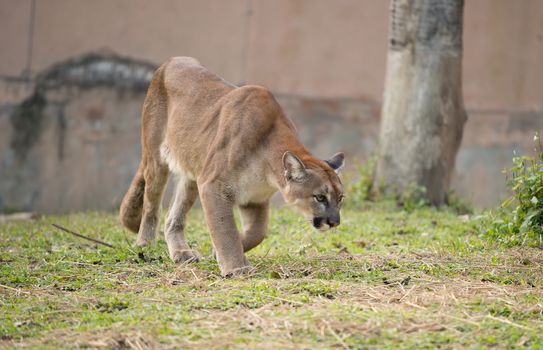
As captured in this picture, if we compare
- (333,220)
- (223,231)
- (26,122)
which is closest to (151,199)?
(223,231)

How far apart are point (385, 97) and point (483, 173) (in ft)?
11.6

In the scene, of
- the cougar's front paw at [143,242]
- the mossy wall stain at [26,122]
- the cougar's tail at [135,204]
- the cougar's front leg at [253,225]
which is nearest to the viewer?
the cougar's front leg at [253,225]

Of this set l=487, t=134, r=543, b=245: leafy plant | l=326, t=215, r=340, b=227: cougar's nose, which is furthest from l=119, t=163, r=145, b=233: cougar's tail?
l=487, t=134, r=543, b=245: leafy plant

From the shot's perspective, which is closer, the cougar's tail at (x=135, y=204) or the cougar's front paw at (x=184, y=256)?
the cougar's front paw at (x=184, y=256)

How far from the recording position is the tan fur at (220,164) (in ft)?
21.8

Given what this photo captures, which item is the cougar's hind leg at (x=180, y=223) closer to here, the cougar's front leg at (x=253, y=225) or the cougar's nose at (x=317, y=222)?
the cougar's front leg at (x=253, y=225)

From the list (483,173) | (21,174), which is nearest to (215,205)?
(21,174)

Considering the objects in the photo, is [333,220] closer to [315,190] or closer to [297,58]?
[315,190]

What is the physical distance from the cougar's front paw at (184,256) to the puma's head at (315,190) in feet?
3.10

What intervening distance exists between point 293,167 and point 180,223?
60.0 inches

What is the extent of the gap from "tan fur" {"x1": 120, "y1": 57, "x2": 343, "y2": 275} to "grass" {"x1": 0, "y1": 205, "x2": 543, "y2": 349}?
27 cm

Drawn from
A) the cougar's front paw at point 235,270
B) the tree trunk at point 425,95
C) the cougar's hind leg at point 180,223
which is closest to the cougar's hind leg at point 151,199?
the cougar's hind leg at point 180,223

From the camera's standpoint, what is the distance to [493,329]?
491 centimetres

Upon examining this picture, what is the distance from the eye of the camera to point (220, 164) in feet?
22.4
